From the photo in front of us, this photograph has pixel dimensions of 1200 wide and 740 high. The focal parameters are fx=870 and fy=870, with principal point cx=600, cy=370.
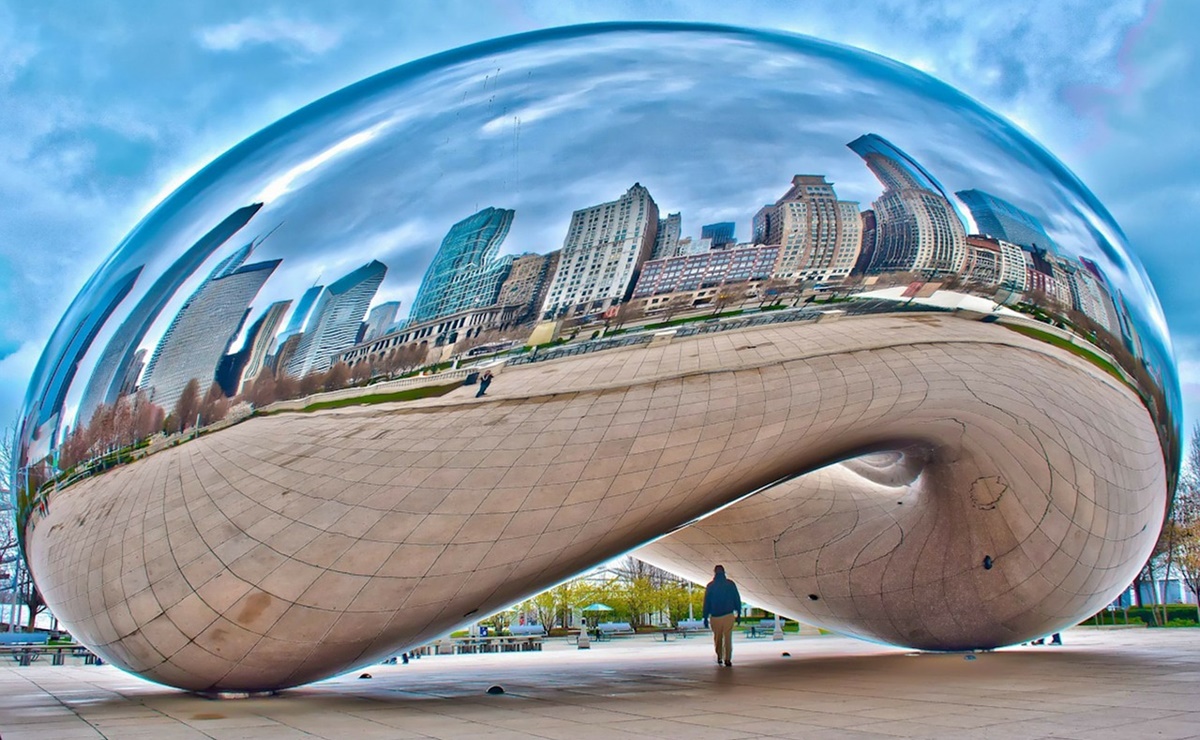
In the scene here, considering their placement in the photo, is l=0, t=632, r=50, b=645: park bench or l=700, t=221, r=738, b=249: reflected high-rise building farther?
l=0, t=632, r=50, b=645: park bench

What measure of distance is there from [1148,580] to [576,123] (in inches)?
2193

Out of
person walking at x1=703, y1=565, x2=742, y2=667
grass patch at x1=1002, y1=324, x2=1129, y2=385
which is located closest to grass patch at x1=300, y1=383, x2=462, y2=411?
grass patch at x1=1002, y1=324, x2=1129, y2=385

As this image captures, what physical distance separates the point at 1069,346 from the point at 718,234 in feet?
10.0

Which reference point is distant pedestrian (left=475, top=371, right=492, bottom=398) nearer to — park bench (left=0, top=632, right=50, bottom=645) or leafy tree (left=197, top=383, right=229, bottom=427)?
leafy tree (left=197, top=383, right=229, bottom=427)

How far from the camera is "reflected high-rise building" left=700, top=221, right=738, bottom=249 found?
516 centimetres

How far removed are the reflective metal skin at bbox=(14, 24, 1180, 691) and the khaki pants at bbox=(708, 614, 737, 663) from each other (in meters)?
3.81

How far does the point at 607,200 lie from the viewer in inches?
204

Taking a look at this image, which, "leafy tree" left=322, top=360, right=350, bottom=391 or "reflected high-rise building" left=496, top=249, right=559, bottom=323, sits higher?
"reflected high-rise building" left=496, top=249, right=559, bottom=323

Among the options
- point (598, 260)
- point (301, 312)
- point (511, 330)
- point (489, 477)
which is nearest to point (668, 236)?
point (598, 260)

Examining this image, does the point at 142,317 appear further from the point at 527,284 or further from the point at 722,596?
the point at 722,596

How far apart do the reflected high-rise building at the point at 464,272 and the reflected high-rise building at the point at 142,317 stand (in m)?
1.45

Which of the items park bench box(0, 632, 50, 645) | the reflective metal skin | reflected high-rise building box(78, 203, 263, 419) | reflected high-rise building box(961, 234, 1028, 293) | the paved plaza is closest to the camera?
the paved plaza

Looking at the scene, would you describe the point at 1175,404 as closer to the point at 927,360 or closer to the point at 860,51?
the point at 927,360

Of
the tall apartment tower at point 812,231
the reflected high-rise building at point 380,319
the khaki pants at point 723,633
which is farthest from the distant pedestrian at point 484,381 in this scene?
the khaki pants at point 723,633
